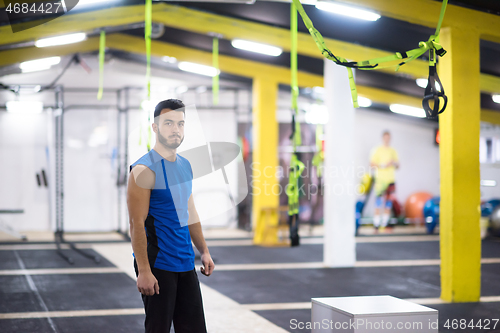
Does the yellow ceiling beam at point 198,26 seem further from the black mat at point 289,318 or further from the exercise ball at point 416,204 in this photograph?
the exercise ball at point 416,204

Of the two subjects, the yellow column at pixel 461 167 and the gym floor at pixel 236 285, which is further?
Answer: the yellow column at pixel 461 167

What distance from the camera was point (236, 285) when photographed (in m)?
5.92

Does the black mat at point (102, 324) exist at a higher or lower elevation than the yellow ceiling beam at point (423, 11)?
lower

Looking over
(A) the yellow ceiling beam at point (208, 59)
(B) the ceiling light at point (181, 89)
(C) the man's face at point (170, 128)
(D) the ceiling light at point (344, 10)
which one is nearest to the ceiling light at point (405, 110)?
(A) the yellow ceiling beam at point (208, 59)

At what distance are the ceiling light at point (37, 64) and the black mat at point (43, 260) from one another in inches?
107

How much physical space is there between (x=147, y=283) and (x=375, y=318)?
43.3 inches

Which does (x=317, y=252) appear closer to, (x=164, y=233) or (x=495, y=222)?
(x=495, y=222)

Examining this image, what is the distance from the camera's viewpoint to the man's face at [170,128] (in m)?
2.57

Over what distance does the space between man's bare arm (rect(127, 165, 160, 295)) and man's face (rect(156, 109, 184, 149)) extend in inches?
6.7

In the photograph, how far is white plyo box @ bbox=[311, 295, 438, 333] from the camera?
2.59m

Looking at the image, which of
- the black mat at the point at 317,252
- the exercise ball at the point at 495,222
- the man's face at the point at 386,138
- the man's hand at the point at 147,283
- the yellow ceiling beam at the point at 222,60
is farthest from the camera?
the man's face at the point at 386,138

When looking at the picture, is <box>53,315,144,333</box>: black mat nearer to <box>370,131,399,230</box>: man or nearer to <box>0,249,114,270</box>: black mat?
<box>0,249,114,270</box>: black mat

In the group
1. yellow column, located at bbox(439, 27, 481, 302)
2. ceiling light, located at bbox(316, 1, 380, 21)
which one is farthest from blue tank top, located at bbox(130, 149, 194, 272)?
ceiling light, located at bbox(316, 1, 380, 21)

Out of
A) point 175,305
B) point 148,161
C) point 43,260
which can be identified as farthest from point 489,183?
point 148,161
